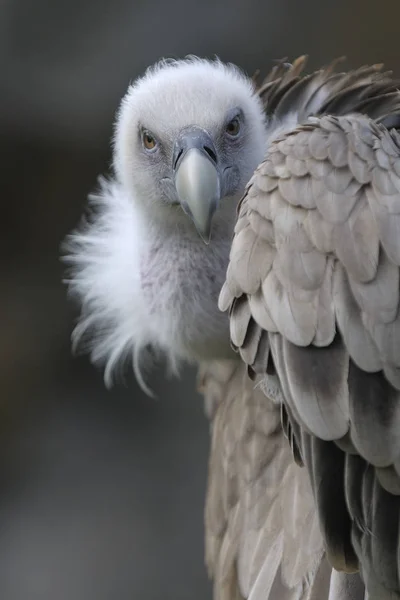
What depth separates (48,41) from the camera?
334cm

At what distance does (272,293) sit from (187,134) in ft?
1.57

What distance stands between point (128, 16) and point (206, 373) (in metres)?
1.78

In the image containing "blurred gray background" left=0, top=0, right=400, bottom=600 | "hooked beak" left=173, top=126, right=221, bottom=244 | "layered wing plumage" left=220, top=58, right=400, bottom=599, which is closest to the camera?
"layered wing plumage" left=220, top=58, right=400, bottom=599

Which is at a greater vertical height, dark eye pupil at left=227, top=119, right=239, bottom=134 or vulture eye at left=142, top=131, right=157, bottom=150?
dark eye pupil at left=227, top=119, right=239, bottom=134

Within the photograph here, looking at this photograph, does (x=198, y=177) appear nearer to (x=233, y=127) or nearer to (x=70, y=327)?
(x=233, y=127)

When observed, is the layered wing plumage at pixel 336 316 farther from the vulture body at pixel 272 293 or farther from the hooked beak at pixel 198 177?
the hooked beak at pixel 198 177

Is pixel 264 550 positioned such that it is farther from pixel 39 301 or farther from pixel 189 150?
pixel 39 301

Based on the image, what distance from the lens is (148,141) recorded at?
5.97 feet

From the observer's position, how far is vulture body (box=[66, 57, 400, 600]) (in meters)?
1.25

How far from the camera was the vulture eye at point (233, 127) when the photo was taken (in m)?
1.75

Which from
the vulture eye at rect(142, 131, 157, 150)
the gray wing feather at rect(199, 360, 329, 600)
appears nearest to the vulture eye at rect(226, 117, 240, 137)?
the vulture eye at rect(142, 131, 157, 150)

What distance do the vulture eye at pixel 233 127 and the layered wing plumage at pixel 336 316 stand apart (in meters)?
0.38

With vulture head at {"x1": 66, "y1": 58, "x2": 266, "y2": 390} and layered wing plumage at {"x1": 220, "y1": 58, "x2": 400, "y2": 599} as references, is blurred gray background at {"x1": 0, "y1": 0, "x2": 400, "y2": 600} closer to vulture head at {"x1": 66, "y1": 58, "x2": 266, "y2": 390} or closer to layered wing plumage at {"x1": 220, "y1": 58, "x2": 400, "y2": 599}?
vulture head at {"x1": 66, "y1": 58, "x2": 266, "y2": 390}

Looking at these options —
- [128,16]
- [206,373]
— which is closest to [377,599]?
[206,373]
